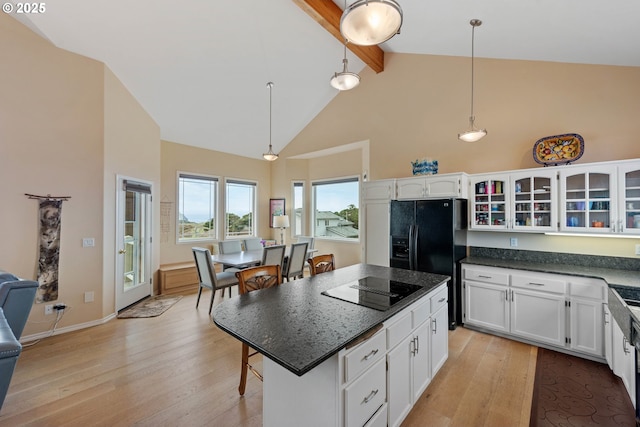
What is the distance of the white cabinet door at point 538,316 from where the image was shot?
2770 millimetres

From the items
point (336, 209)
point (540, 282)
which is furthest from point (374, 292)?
point (336, 209)

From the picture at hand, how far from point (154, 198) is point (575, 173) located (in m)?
6.02

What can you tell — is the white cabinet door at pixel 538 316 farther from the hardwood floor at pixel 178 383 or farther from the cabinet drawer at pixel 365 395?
the cabinet drawer at pixel 365 395

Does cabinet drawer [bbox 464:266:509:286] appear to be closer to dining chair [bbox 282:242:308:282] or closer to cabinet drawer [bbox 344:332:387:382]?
cabinet drawer [bbox 344:332:387:382]

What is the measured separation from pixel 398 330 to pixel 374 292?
344mm

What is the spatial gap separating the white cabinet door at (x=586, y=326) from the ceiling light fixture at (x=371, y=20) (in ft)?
10.2

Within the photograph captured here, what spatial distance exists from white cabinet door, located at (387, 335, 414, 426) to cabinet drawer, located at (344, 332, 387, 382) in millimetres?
140

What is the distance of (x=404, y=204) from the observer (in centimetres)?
385

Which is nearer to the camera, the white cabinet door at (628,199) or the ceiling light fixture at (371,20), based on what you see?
the ceiling light fixture at (371,20)

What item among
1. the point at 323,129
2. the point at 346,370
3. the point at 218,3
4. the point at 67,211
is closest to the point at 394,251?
the point at 346,370

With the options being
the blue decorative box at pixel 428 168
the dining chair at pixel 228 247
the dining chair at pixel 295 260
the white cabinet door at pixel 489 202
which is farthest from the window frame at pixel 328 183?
the white cabinet door at pixel 489 202

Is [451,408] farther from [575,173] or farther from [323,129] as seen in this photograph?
[323,129]

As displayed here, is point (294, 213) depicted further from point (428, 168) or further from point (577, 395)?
point (577, 395)

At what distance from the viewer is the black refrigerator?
3.40 m
